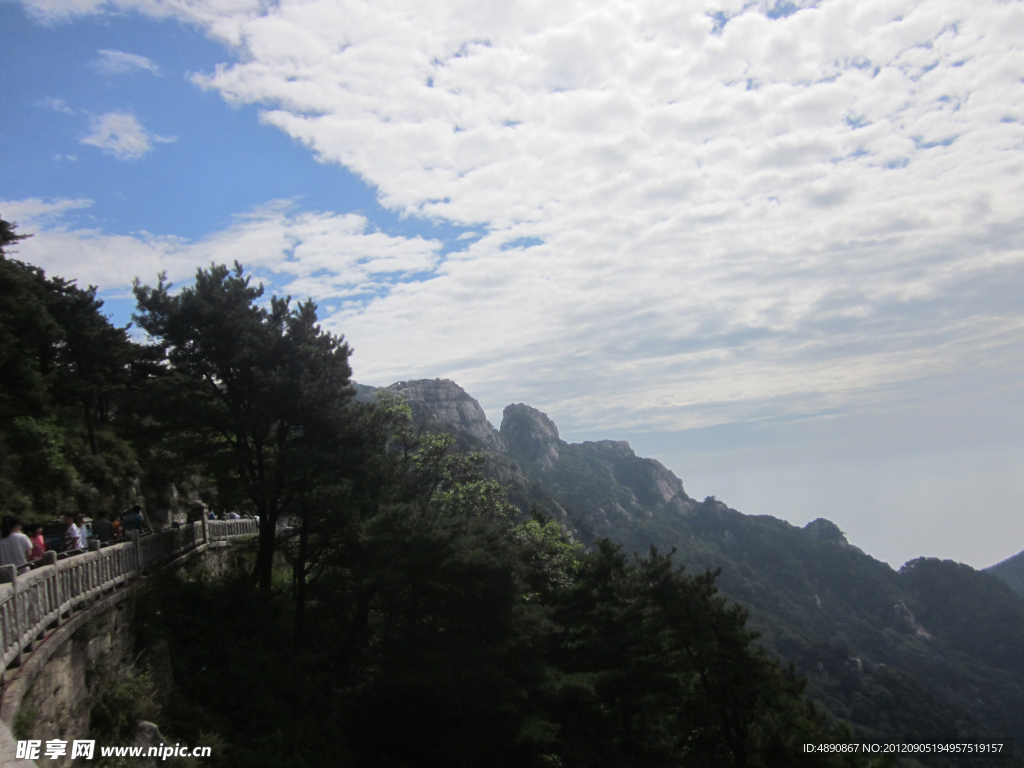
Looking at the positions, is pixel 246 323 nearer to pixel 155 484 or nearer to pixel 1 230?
pixel 155 484

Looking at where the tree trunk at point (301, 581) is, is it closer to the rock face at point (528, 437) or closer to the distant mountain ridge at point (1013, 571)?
the rock face at point (528, 437)

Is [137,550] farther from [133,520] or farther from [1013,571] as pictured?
[1013,571]

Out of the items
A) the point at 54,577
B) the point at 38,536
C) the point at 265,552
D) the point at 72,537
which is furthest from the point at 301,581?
the point at 54,577

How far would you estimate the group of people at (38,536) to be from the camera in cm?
883

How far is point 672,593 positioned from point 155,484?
19634 mm

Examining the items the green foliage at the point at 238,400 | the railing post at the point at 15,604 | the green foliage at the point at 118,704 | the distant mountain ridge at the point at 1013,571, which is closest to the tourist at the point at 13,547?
the railing post at the point at 15,604

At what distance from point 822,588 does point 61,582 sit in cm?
14751

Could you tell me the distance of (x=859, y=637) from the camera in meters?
113

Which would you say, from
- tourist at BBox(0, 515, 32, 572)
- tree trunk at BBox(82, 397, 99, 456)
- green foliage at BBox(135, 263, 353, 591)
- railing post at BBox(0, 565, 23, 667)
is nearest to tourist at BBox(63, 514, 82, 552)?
tourist at BBox(0, 515, 32, 572)

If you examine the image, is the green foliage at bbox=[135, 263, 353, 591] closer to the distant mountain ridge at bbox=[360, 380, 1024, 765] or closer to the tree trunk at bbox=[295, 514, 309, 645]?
the tree trunk at bbox=[295, 514, 309, 645]

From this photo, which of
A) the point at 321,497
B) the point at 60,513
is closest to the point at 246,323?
the point at 321,497

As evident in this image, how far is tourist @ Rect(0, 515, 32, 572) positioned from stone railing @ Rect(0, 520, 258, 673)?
8.8 inches

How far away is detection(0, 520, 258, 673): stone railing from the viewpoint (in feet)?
24.5

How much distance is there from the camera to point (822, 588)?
13325cm
